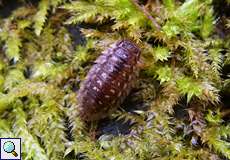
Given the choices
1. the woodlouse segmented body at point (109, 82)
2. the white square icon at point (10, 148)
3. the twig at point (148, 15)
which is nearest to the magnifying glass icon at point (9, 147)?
the white square icon at point (10, 148)

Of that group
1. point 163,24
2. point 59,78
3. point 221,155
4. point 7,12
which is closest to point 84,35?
point 59,78

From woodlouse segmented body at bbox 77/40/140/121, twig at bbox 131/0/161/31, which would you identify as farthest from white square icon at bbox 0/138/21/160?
twig at bbox 131/0/161/31

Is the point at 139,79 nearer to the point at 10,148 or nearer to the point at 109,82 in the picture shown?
the point at 109,82

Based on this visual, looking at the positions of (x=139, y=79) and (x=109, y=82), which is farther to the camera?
(x=139, y=79)

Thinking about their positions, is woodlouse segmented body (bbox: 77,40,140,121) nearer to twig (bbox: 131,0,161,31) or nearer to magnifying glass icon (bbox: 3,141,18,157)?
twig (bbox: 131,0,161,31)

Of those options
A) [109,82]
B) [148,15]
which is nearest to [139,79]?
[109,82]

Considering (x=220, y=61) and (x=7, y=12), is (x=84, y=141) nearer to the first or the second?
(x=220, y=61)
